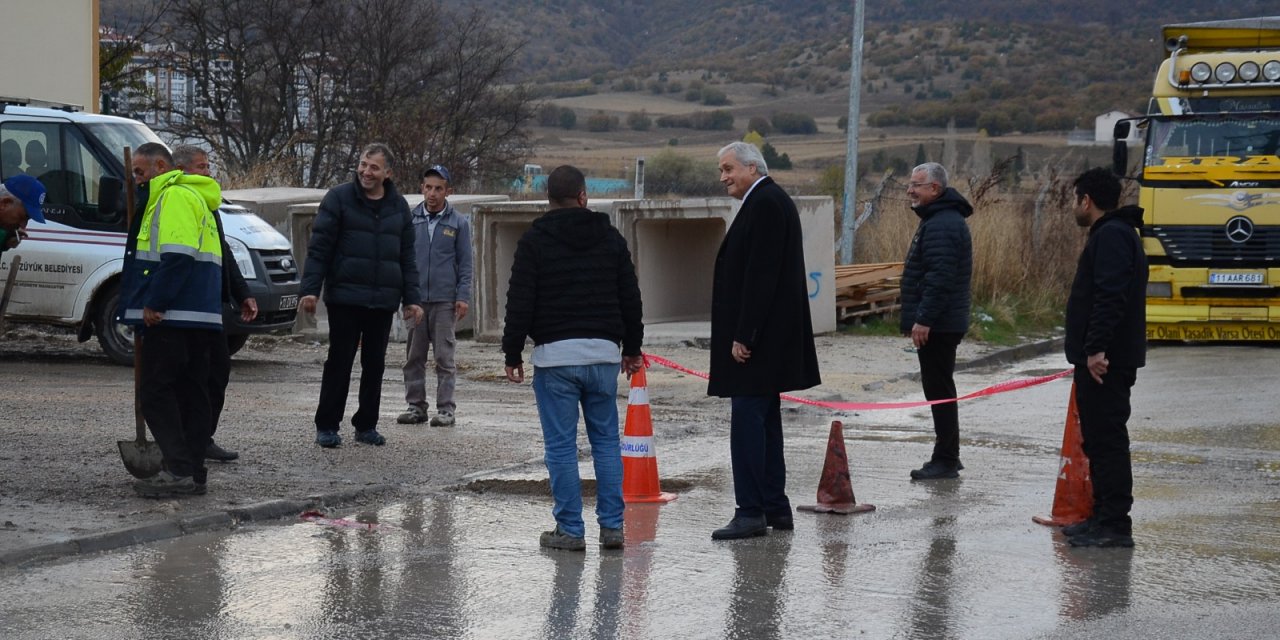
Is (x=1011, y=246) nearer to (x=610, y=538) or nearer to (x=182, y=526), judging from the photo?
(x=610, y=538)

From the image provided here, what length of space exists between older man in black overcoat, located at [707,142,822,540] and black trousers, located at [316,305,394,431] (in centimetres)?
324

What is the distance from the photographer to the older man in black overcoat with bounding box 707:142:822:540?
750 cm

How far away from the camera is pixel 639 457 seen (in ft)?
28.5

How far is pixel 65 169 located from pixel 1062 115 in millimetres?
89183

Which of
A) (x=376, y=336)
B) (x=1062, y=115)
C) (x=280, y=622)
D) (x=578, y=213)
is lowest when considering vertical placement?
(x=280, y=622)

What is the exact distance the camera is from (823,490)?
833cm

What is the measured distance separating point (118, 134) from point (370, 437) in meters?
6.40

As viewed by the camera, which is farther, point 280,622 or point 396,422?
point 396,422

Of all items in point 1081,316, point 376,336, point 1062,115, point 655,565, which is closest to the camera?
point 655,565

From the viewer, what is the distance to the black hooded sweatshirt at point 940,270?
30.9 ft

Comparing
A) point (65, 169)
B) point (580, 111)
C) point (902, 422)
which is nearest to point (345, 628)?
point (902, 422)

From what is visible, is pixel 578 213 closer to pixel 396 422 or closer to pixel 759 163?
pixel 759 163

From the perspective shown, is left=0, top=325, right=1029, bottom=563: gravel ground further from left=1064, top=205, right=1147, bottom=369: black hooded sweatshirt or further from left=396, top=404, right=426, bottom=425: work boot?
left=1064, top=205, right=1147, bottom=369: black hooded sweatshirt

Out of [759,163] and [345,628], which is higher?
[759,163]
